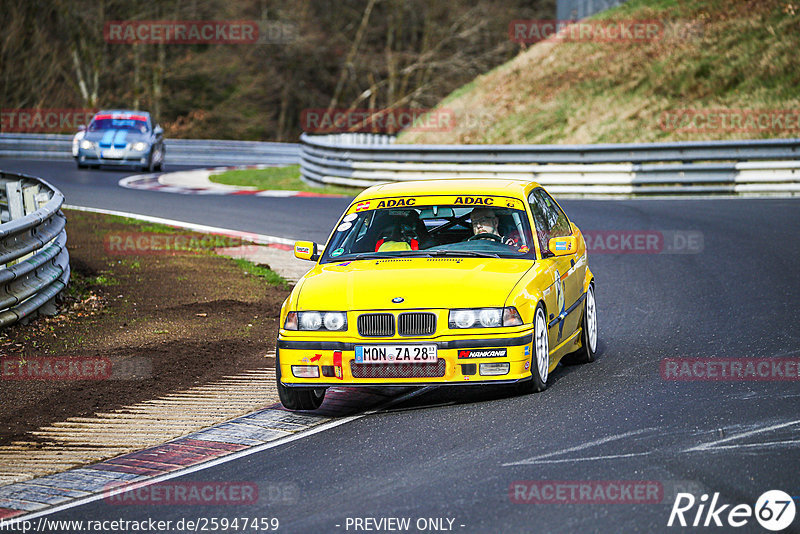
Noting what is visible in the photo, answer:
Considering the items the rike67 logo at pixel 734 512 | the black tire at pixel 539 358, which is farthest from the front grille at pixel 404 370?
the rike67 logo at pixel 734 512

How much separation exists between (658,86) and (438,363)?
2459cm

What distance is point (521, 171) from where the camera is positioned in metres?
24.2

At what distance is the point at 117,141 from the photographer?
3198 cm

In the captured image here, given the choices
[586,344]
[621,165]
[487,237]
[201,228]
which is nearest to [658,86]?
[621,165]

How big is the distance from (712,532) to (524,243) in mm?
3946

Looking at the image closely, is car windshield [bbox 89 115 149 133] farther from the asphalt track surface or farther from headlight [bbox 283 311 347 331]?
headlight [bbox 283 311 347 331]

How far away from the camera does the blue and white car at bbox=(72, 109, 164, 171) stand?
3200 cm

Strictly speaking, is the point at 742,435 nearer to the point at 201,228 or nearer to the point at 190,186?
the point at 201,228

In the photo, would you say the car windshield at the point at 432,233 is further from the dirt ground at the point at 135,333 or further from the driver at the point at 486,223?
the dirt ground at the point at 135,333

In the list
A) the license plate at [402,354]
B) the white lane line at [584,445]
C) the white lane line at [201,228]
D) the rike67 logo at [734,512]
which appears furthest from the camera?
the white lane line at [201,228]

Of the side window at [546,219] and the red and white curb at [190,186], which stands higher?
the side window at [546,219]

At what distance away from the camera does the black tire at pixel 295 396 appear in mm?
7988

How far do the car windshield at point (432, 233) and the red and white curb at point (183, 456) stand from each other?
1.09 meters

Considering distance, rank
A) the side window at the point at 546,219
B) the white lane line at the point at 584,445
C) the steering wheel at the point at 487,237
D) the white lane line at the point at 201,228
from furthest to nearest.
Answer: the white lane line at the point at 201,228
the side window at the point at 546,219
the steering wheel at the point at 487,237
the white lane line at the point at 584,445
